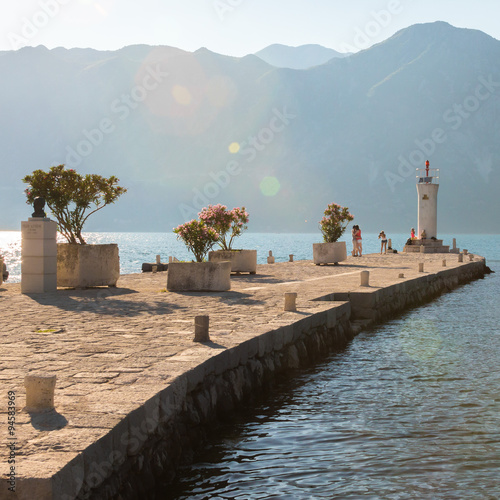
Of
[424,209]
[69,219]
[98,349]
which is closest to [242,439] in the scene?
[98,349]

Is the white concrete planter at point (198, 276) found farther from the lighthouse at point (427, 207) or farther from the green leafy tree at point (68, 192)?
the lighthouse at point (427, 207)

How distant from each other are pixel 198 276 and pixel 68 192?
4.21m

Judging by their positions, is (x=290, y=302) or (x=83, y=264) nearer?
(x=290, y=302)

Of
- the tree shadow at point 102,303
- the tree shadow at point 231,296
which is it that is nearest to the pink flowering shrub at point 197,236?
the tree shadow at point 231,296

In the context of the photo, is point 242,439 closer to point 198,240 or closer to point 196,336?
point 196,336

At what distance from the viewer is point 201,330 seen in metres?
8.24

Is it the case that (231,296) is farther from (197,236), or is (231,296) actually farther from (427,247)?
(427,247)

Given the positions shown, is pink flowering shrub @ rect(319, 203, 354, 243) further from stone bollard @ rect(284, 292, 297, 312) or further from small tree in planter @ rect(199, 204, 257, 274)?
stone bollard @ rect(284, 292, 297, 312)

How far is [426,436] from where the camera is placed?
6977mm

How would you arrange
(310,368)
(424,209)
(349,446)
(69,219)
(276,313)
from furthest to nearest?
(424,209) < (69,219) < (276,313) < (310,368) < (349,446)

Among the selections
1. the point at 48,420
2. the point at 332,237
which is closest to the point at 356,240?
the point at 332,237

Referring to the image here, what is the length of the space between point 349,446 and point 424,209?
1870 inches

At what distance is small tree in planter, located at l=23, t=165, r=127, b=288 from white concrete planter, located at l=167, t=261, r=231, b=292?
1949 mm

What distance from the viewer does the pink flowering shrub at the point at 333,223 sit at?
1216 inches
